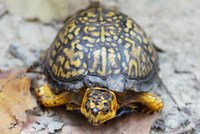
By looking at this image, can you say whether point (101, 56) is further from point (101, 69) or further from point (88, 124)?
point (88, 124)

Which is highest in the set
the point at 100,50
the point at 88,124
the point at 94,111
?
the point at 100,50

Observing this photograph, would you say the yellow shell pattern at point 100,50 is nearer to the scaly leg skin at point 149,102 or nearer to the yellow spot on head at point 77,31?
the yellow spot on head at point 77,31

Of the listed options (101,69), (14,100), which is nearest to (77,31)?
(101,69)

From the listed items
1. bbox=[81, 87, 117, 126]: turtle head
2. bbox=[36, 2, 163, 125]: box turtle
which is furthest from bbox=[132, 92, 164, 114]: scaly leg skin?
bbox=[81, 87, 117, 126]: turtle head

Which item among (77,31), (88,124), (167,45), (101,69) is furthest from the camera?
(167,45)

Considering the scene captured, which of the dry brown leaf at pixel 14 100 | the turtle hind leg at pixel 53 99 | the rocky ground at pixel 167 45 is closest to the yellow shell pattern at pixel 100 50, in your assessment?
the turtle hind leg at pixel 53 99

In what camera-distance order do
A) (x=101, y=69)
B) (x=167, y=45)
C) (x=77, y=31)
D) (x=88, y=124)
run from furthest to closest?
(x=167, y=45)
(x=77, y=31)
(x=88, y=124)
(x=101, y=69)

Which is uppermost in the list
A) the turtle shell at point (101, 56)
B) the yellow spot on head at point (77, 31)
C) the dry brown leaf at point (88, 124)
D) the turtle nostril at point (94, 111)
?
the yellow spot on head at point (77, 31)
